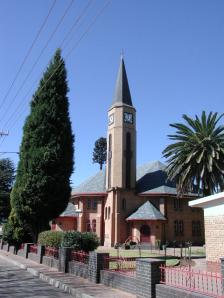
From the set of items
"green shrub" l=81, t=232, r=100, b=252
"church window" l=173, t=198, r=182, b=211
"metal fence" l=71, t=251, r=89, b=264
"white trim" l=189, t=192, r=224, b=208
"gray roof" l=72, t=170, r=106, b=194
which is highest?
"gray roof" l=72, t=170, r=106, b=194

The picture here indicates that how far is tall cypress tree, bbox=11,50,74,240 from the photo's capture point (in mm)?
24438

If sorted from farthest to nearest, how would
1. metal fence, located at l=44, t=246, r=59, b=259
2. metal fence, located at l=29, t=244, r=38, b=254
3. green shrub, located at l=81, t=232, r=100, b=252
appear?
1. metal fence, located at l=29, t=244, r=38, b=254
2. metal fence, located at l=44, t=246, r=59, b=259
3. green shrub, located at l=81, t=232, r=100, b=252

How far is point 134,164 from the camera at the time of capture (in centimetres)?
4909

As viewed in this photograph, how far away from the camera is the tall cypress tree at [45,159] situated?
24.4m

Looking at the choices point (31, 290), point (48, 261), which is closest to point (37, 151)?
point (48, 261)

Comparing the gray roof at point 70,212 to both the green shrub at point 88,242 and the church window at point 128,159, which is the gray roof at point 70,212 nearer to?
the church window at point 128,159

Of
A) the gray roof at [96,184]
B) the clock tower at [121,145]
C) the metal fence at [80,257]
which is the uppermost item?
the clock tower at [121,145]

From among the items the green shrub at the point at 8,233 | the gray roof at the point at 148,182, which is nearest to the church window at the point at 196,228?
the gray roof at the point at 148,182

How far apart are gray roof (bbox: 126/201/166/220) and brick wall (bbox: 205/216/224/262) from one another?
27.5 m

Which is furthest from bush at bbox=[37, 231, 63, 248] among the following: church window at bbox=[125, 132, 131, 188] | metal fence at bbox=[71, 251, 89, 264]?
church window at bbox=[125, 132, 131, 188]

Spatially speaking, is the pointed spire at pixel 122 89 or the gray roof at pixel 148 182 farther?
the pointed spire at pixel 122 89

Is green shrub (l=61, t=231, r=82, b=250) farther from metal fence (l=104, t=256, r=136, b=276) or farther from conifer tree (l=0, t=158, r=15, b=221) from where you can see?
conifer tree (l=0, t=158, r=15, b=221)

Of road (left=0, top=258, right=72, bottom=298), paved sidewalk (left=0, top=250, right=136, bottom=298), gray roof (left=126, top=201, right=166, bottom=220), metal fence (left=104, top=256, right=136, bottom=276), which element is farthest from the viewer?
gray roof (left=126, top=201, right=166, bottom=220)

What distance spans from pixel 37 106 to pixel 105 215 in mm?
26114
